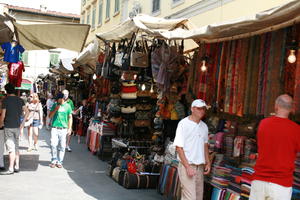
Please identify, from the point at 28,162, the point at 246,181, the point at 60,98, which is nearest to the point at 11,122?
the point at 60,98

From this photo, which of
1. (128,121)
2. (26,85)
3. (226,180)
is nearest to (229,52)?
(226,180)

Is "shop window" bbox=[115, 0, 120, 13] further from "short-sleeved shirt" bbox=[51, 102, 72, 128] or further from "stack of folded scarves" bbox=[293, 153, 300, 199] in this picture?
"stack of folded scarves" bbox=[293, 153, 300, 199]

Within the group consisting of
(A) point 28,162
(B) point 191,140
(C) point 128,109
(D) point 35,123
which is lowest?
(A) point 28,162

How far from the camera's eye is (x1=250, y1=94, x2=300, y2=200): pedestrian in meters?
4.14

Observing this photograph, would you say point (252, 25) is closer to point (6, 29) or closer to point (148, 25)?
point (148, 25)

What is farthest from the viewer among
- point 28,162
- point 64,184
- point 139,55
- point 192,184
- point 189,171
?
point 28,162

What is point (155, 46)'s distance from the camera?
8.31 meters

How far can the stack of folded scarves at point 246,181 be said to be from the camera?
199 inches

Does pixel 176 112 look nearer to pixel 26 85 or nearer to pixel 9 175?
pixel 9 175

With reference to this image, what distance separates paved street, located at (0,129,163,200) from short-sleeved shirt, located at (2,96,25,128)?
44.0 inches

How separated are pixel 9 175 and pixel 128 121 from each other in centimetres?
330

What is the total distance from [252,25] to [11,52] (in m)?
5.91

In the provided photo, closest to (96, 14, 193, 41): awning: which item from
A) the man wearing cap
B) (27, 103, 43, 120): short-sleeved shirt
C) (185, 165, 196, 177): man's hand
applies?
the man wearing cap

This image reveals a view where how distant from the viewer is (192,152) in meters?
5.53
